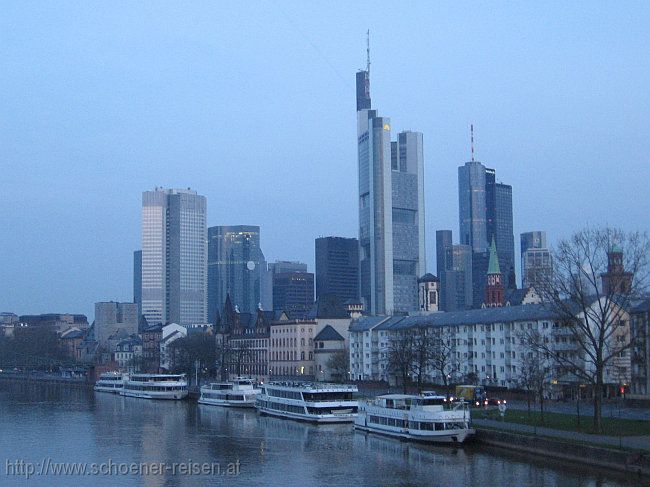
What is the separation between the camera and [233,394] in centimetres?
14050

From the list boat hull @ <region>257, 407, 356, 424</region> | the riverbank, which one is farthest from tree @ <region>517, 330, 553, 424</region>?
boat hull @ <region>257, 407, 356, 424</region>

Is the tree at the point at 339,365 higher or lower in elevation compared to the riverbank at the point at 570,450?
higher

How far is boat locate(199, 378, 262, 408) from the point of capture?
13975cm

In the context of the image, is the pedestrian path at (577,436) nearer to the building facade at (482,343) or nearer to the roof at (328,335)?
the building facade at (482,343)

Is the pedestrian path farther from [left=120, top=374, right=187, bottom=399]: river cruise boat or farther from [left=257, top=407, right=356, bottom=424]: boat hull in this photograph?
[left=120, top=374, right=187, bottom=399]: river cruise boat

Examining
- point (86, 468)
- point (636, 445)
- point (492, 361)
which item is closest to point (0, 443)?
point (86, 468)

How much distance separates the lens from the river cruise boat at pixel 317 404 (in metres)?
113

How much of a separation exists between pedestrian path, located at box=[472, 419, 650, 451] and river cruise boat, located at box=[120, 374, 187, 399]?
286 feet

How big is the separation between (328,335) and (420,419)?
97.7 m

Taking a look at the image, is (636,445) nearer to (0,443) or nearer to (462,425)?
(462,425)

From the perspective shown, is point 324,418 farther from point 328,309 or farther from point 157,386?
point 328,309

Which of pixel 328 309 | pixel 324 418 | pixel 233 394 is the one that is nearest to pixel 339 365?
pixel 328 309

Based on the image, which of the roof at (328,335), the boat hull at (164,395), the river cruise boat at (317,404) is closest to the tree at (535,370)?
the river cruise boat at (317,404)

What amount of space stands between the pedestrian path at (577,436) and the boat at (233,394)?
5617 cm
